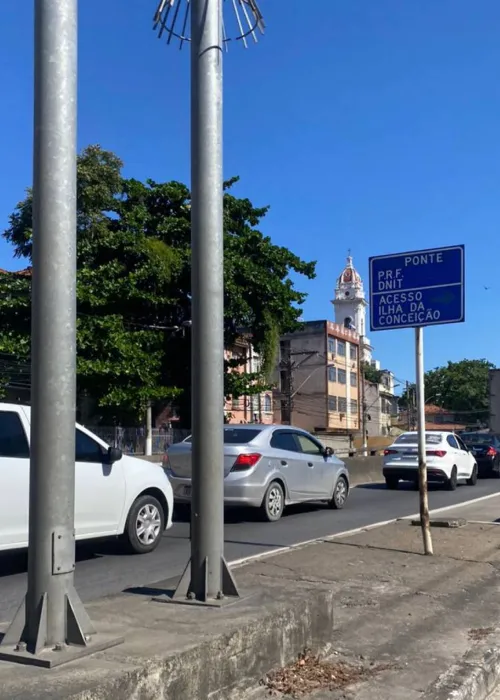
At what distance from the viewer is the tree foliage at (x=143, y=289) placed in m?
27.5

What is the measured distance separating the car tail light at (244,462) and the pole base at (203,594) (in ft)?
22.5

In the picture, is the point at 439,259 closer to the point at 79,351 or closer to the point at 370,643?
the point at 370,643

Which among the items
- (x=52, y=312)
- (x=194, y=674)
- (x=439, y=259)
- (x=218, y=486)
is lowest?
(x=194, y=674)

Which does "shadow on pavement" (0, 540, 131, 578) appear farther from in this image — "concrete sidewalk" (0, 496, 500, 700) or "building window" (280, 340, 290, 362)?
"building window" (280, 340, 290, 362)

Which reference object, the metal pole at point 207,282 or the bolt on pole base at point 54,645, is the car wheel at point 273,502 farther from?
the bolt on pole base at point 54,645

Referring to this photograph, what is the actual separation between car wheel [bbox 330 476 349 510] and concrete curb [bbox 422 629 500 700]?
9.34 meters

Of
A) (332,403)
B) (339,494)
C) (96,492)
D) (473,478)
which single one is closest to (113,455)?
(96,492)

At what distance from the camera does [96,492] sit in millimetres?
8578

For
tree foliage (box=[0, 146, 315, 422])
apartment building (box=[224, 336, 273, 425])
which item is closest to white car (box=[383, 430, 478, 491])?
tree foliage (box=[0, 146, 315, 422])

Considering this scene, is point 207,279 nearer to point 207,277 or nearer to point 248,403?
point 207,277

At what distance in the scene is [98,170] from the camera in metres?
32.7

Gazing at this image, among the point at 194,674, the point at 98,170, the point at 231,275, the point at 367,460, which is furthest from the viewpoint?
the point at 98,170

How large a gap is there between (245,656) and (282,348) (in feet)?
219

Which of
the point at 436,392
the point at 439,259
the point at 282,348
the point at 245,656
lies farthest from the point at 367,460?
the point at 436,392
